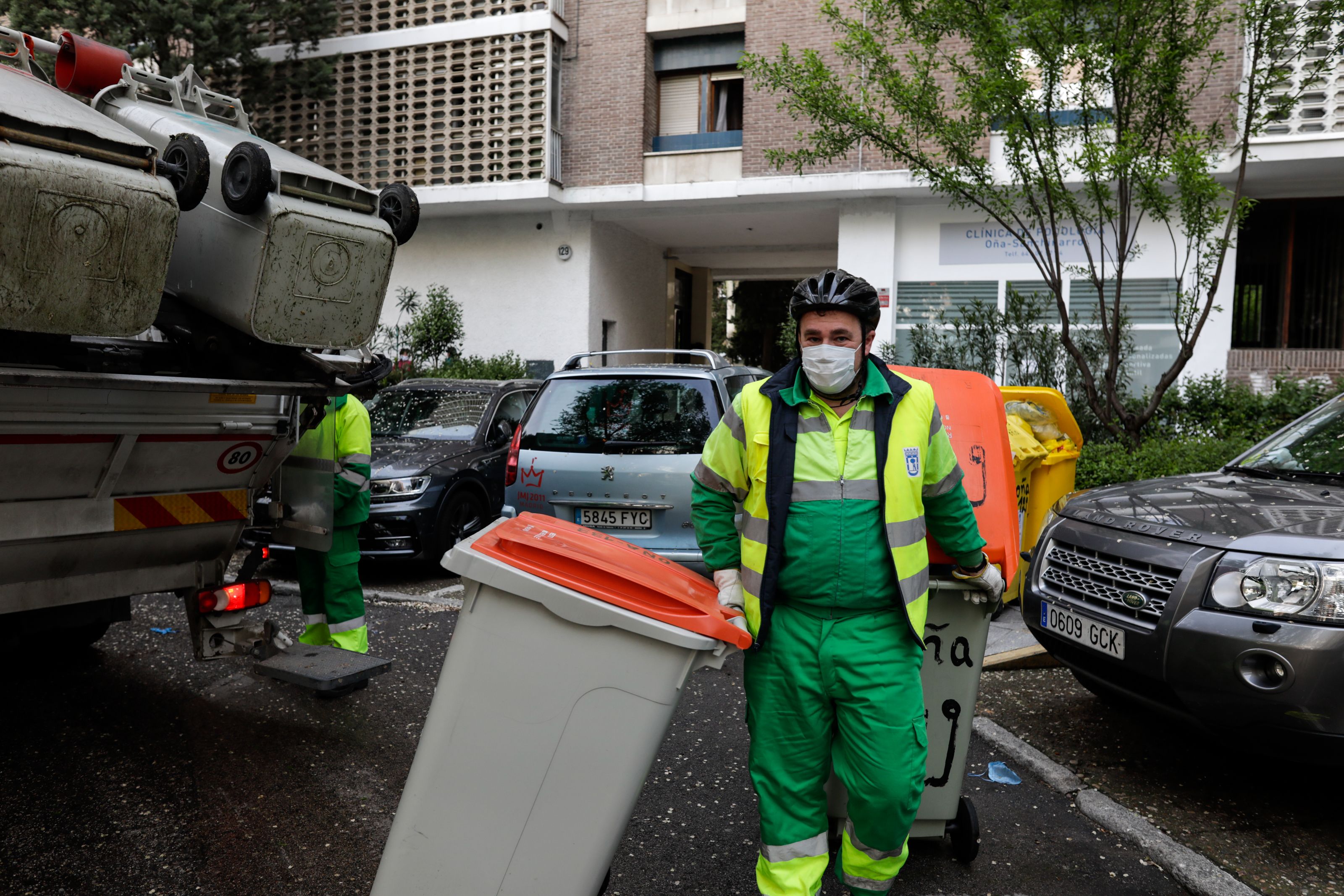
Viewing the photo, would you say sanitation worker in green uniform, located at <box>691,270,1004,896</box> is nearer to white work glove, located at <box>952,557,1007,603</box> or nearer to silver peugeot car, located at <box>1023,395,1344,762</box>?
white work glove, located at <box>952,557,1007,603</box>

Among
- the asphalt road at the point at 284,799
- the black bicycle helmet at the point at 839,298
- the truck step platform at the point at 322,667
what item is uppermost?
the black bicycle helmet at the point at 839,298

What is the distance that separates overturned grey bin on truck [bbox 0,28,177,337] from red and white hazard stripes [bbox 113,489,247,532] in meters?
1.02

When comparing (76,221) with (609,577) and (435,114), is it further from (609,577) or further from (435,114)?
(435,114)

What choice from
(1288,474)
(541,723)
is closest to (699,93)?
(1288,474)

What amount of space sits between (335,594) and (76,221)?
2712mm

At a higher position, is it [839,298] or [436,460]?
[839,298]

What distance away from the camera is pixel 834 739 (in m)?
2.55

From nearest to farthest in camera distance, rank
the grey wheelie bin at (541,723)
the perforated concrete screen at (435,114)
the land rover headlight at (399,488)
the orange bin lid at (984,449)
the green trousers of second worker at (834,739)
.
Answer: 1. the grey wheelie bin at (541,723)
2. the green trousers of second worker at (834,739)
3. the orange bin lid at (984,449)
4. the land rover headlight at (399,488)
5. the perforated concrete screen at (435,114)

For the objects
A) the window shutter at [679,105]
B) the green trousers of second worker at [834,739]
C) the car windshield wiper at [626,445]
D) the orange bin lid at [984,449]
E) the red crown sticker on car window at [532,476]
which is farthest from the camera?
the window shutter at [679,105]

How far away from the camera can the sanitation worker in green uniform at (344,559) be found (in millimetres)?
4926

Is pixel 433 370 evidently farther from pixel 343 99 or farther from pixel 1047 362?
pixel 1047 362

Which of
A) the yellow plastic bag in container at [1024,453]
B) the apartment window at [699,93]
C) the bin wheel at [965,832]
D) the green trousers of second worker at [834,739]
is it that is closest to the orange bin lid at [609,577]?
the green trousers of second worker at [834,739]

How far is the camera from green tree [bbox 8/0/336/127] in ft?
48.5

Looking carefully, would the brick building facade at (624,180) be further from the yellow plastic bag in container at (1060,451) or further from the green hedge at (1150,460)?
the yellow plastic bag in container at (1060,451)
